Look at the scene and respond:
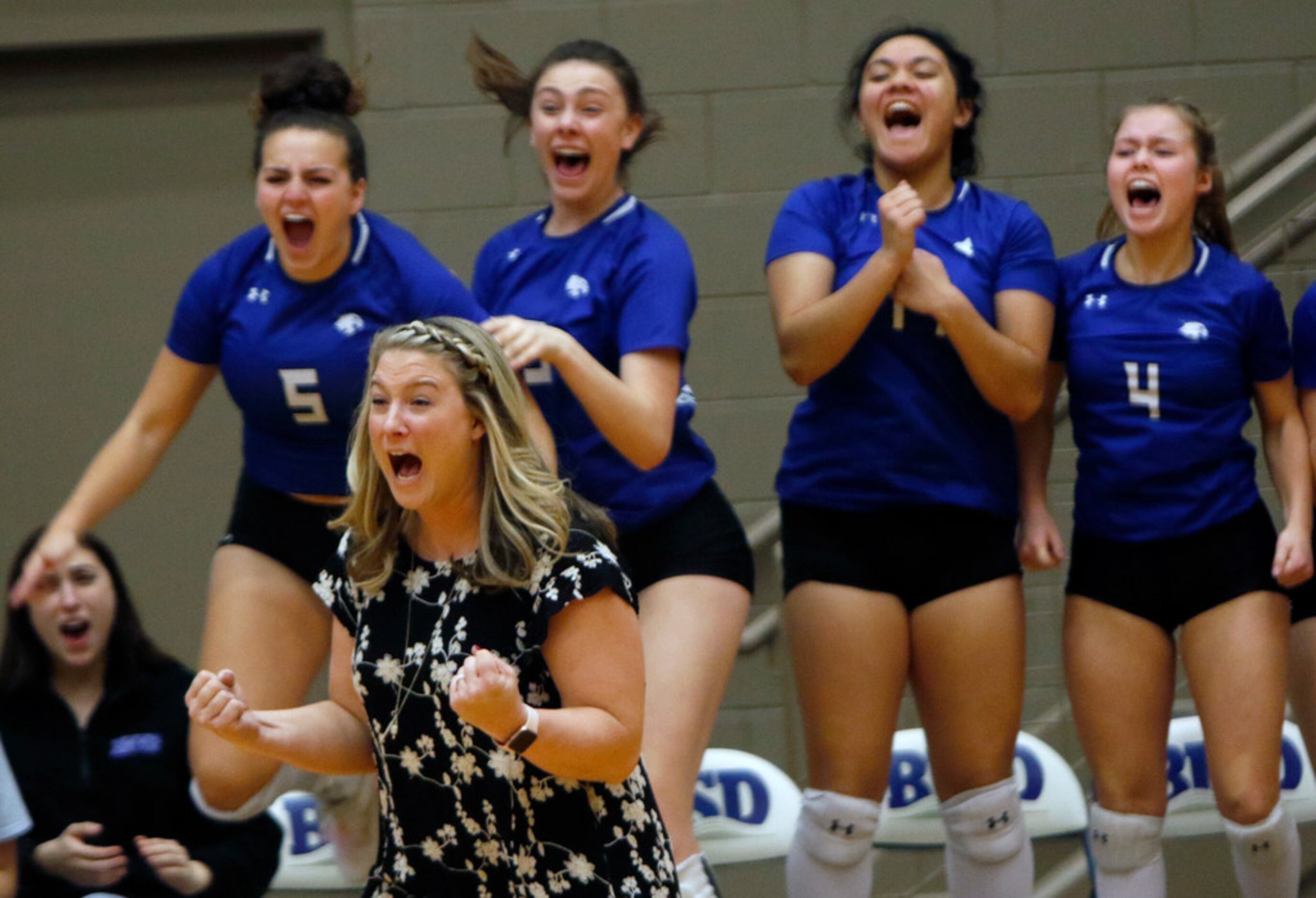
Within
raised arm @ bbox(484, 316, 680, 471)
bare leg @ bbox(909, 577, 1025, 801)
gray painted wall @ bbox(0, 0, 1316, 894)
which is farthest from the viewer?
gray painted wall @ bbox(0, 0, 1316, 894)

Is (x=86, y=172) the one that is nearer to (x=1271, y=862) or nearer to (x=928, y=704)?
(x=928, y=704)

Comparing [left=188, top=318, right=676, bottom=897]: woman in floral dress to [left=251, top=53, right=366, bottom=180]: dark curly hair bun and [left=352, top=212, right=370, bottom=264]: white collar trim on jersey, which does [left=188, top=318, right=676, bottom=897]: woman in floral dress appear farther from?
[left=251, top=53, right=366, bottom=180]: dark curly hair bun

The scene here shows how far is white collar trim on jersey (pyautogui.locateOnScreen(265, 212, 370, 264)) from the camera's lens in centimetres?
297

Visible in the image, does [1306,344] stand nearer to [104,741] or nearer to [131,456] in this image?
[131,456]

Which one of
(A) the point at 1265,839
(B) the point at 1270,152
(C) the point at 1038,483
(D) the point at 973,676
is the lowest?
(A) the point at 1265,839

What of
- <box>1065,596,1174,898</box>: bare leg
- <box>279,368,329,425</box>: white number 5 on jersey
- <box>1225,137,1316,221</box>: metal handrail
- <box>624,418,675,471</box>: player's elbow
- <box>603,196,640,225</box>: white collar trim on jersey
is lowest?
<box>1065,596,1174,898</box>: bare leg

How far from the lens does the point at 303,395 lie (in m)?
2.90

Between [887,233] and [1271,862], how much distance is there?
129cm

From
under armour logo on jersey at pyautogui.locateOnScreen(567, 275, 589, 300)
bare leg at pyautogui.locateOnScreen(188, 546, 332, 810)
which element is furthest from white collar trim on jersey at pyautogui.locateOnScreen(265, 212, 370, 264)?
bare leg at pyautogui.locateOnScreen(188, 546, 332, 810)

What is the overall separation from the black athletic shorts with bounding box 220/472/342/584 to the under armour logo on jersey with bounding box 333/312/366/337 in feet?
Result: 1.05

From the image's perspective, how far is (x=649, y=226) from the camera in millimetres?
2922

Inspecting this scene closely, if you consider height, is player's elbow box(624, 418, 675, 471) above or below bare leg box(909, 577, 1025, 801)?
above

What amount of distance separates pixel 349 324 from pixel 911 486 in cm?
100

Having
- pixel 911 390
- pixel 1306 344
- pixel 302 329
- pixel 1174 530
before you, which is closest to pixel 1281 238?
pixel 1306 344
